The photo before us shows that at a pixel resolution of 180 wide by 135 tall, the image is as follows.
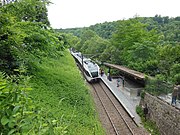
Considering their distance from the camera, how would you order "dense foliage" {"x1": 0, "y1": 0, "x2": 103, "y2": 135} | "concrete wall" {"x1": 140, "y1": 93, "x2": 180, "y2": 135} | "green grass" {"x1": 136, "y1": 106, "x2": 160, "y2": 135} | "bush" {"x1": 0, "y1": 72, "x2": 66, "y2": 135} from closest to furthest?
"bush" {"x1": 0, "y1": 72, "x2": 66, "y2": 135} < "dense foliage" {"x1": 0, "y1": 0, "x2": 103, "y2": 135} < "concrete wall" {"x1": 140, "y1": 93, "x2": 180, "y2": 135} < "green grass" {"x1": 136, "y1": 106, "x2": 160, "y2": 135}

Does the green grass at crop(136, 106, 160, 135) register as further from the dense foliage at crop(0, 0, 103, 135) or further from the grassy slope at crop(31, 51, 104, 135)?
the dense foliage at crop(0, 0, 103, 135)

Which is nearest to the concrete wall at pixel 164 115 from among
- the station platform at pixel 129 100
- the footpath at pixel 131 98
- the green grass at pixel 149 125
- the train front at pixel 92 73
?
the green grass at pixel 149 125

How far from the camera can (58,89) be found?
11.2m

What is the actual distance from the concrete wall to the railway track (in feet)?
4.94

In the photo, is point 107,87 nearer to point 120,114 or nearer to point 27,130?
point 120,114

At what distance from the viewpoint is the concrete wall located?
10.9 meters

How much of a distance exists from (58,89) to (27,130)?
31.9 ft

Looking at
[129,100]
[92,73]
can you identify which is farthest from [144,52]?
[129,100]

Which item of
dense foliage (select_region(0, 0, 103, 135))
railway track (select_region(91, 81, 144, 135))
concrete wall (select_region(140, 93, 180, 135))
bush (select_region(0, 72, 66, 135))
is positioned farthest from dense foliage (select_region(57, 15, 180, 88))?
bush (select_region(0, 72, 66, 135))

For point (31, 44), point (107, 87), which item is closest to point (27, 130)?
point (31, 44)

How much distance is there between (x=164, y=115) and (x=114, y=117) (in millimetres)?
3672

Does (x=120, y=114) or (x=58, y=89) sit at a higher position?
(x=58, y=89)

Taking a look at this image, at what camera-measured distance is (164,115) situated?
40.1 feet

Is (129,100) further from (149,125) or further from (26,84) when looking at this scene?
(26,84)
